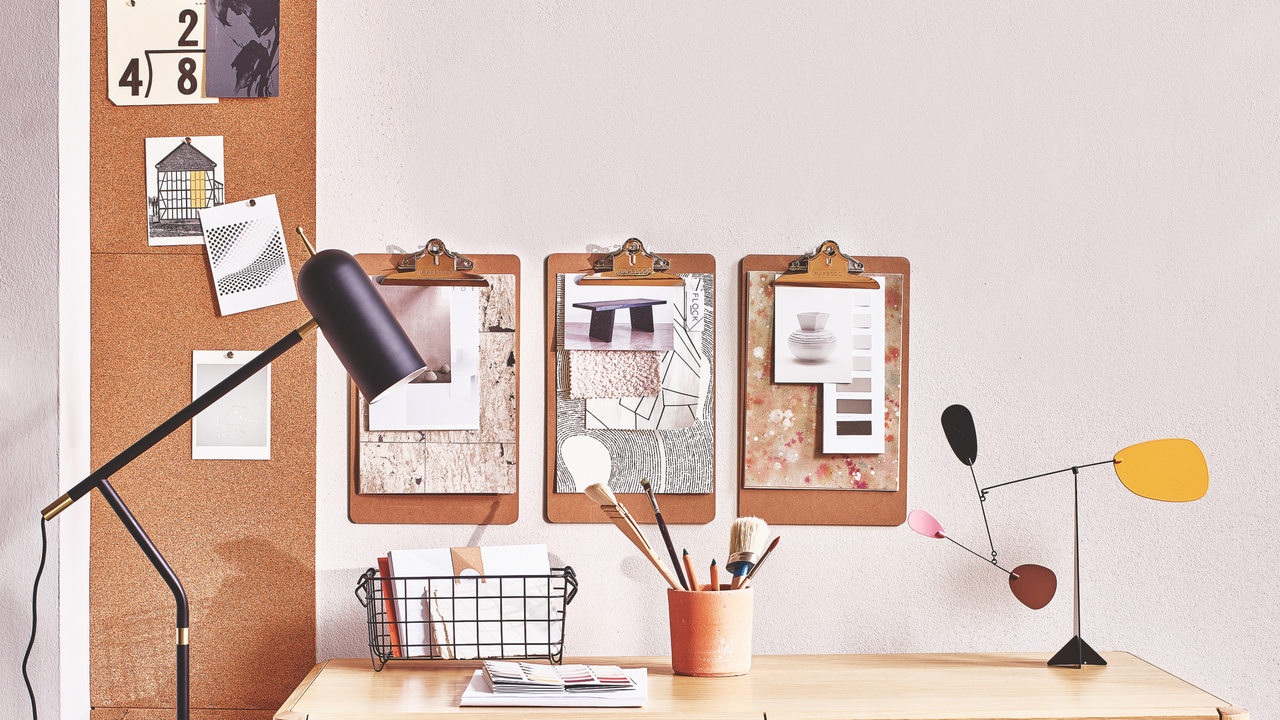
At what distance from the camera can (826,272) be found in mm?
1362

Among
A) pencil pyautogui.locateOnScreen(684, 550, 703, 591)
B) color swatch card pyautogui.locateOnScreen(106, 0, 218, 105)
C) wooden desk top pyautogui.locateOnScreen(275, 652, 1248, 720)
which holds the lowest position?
wooden desk top pyautogui.locateOnScreen(275, 652, 1248, 720)

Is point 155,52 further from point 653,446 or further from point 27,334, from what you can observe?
point 653,446

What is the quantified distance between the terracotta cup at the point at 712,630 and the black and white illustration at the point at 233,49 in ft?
3.55

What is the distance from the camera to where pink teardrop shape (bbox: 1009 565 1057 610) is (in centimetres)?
128

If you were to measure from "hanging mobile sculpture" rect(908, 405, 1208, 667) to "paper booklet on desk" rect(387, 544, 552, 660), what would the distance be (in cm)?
62

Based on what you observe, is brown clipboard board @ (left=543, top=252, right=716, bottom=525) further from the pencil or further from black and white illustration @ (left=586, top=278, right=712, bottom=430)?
the pencil

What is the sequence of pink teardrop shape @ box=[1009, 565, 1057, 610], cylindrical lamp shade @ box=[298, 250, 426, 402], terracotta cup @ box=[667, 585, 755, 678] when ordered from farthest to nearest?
pink teardrop shape @ box=[1009, 565, 1057, 610] < terracotta cup @ box=[667, 585, 755, 678] < cylindrical lamp shade @ box=[298, 250, 426, 402]

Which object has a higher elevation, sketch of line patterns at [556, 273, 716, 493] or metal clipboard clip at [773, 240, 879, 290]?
metal clipboard clip at [773, 240, 879, 290]

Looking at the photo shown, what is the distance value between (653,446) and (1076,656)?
0.72 meters

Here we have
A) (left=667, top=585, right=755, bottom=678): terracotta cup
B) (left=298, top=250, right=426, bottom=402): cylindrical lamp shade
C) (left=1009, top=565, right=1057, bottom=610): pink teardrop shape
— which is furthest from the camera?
(left=1009, top=565, right=1057, bottom=610): pink teardrop shape

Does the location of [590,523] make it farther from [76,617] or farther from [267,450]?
[76,617]

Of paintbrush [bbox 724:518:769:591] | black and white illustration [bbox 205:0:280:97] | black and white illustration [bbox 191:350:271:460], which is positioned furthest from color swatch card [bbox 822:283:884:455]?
black and white illustration [bbox 205:0:280:97]

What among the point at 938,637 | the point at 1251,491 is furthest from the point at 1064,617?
the point at 1251,491

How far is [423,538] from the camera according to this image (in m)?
1.35
